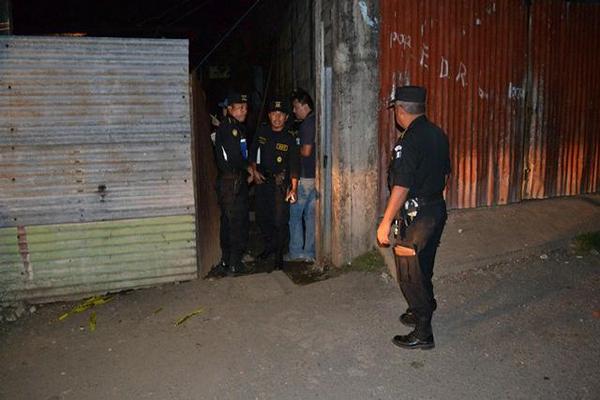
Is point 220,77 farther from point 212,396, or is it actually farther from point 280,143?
point 212,396

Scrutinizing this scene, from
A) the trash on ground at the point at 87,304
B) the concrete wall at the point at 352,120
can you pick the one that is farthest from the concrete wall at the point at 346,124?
the trash on ground at the point at 87,304

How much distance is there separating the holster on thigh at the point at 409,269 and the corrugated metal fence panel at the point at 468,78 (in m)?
2.19

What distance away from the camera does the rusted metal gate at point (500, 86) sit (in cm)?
612

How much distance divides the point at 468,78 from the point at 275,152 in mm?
2541

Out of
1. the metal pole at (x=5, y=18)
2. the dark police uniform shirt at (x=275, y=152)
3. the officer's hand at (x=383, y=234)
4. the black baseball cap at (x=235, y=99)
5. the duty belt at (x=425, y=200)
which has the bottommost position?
the officer's hand at (x=383, y=234)

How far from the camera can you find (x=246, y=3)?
33.6ft

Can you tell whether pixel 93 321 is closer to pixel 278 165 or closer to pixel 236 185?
A: pixel 236 185

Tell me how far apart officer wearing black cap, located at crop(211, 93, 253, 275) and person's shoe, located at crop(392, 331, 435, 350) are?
8.15 feet

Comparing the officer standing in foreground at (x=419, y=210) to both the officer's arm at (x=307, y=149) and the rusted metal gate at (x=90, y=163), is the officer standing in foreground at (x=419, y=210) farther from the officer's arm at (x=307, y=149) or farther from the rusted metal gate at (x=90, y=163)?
the rusted metal gate at (x=90, y=163)

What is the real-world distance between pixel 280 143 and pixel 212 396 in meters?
3.45

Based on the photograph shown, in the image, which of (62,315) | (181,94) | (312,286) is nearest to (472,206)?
(312,286)

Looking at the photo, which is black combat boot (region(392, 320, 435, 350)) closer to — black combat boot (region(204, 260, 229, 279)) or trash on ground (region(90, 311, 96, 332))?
black combat boot (region(204, 260, 229, 279))

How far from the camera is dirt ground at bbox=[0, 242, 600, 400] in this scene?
3627 millimetres

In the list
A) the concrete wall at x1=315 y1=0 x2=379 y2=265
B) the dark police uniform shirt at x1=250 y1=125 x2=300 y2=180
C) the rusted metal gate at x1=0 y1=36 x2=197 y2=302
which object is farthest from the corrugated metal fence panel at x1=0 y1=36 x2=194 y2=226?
the concrete wall at x1=315 y1=0 x2=379 y2=265
